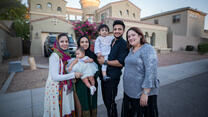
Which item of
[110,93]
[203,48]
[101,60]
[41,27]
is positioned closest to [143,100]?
[110,93]

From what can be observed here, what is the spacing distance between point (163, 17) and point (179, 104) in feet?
80.1

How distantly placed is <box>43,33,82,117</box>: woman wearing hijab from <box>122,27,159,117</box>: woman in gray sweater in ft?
3.06

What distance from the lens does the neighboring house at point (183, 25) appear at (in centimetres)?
1972

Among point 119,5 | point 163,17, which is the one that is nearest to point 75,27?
point 119,5

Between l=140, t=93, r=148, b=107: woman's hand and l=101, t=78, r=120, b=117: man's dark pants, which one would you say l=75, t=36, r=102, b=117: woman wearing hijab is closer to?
l=101, t=78, r=120, b=117: man's dark pants

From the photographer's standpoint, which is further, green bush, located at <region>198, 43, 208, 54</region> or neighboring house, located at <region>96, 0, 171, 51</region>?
neighboring house, located at <region>96, 0, 171, 51</region>

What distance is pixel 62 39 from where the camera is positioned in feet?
6.70

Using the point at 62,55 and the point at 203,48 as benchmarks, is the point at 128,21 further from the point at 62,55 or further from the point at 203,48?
the point at 62,55

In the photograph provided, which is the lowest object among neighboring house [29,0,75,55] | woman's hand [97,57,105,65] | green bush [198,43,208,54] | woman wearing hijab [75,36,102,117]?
woman wearing hijab [75,36,102,117]

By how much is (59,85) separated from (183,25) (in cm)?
2543

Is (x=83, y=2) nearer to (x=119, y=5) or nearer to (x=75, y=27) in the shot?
(x=119, y=5)

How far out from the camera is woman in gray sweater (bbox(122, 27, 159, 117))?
1.67m

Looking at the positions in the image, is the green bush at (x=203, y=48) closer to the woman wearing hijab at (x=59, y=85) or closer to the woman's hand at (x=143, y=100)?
the woman's hand at (x=143, y=100)

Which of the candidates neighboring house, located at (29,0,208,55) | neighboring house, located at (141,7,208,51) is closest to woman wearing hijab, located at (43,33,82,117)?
neighboring house, located at (29,0,208,55)
